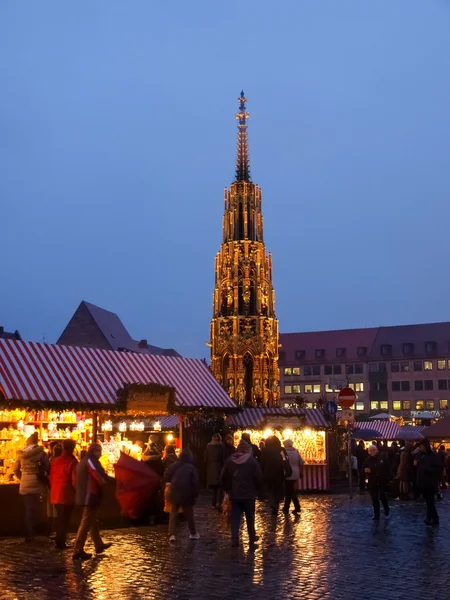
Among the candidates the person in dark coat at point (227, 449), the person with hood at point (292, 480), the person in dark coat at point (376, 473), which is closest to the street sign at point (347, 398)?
the person with hood at point (292, 480)

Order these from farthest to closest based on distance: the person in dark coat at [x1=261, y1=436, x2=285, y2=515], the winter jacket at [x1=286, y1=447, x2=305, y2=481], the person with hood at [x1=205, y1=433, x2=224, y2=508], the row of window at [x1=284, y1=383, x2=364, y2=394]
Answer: the row of window at [x1=284, y1=383, x2=364, y2=394], the winter jacket at [x1=286, y1=447, x2=305, y2=481], the person with hood at [x1=205, y1=433, x2=224, y2=508], the person in dark coat at [x1=261, y1=436, x2=285, y2=515]

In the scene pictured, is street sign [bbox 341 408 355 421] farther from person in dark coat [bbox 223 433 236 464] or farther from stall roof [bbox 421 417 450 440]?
stall roof [bbox 421 417 450 440]

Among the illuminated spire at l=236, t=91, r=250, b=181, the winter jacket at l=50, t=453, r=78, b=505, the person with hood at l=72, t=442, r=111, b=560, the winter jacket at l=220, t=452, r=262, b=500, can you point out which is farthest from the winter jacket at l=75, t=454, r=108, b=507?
the illuminated spire at l=236, t=91, r=250, b=181

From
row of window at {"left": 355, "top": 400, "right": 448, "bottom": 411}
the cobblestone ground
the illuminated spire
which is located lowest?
the cobblestone ground

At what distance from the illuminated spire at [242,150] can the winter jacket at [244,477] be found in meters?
44.4

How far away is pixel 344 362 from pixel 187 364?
2776 inches

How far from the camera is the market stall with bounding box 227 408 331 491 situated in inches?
1021

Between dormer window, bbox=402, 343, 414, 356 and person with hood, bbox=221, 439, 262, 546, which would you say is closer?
person with hood, bbox=221, 439, 262, 546

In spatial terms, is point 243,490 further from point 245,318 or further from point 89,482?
point 245,318

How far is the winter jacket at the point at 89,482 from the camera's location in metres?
11.5

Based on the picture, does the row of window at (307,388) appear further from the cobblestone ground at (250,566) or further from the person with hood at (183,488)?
the person with hood at (183,488)

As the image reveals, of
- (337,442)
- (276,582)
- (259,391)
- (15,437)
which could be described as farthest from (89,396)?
(259,391)

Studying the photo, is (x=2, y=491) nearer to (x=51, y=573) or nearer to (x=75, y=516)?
(x=75, y=516)

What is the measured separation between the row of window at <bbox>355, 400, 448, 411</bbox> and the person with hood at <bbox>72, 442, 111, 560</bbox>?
80.5 meters
